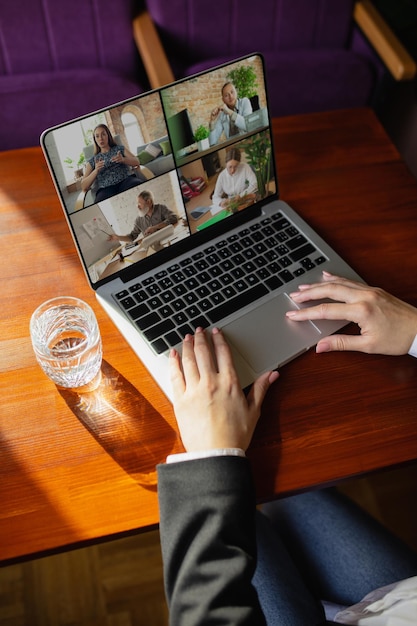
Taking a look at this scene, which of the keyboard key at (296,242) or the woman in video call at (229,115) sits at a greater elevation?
the woman in video call at (229,115)

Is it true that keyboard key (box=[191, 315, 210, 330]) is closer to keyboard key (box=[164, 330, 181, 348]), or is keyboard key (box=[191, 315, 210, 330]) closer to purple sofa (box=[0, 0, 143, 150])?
keyboard key (box=[164, 330, 181, 348])

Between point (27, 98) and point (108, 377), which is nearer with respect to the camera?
point (108, 377)

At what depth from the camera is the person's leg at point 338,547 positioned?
983 millimetres

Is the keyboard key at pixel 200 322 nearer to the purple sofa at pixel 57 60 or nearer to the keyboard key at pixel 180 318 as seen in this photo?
the keyboard key at pixel 180 318

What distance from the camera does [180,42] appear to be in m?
1.78

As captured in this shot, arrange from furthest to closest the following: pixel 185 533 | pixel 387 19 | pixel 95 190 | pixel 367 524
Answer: pixel 387 19 < pixel 367 524 < pixel 95 190 < pixel 185 533

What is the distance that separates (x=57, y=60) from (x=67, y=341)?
115cm

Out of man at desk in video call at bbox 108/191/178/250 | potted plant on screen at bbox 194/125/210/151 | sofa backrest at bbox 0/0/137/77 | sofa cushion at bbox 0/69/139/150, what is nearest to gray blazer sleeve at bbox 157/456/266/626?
man at desk in video call at bbox 108/191/178/250

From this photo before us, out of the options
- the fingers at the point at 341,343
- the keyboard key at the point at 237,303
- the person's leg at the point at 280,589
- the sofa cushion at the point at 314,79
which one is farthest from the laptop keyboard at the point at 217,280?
the sofa cushion at the point at 314,79

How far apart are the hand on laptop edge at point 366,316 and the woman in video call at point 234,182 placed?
8.8 inches

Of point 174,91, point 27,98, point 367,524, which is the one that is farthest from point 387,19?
point 367,524

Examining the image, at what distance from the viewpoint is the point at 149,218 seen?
3.16ft

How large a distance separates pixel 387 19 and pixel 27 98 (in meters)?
1.26

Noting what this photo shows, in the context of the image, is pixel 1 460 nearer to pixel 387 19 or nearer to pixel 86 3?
pixel 86 3
